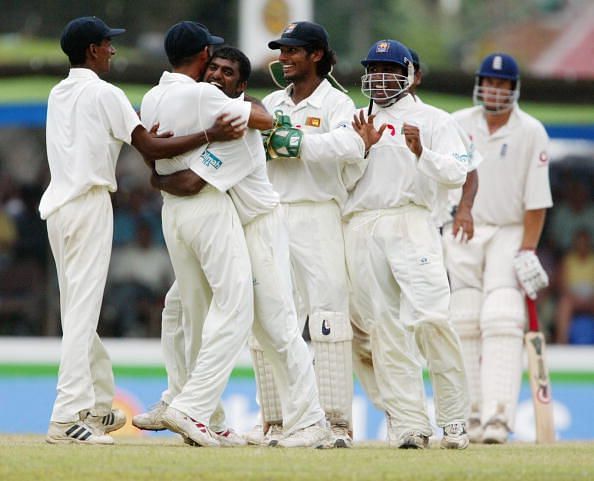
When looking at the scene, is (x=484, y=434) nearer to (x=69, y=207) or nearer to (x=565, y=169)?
(x=69, y=207)

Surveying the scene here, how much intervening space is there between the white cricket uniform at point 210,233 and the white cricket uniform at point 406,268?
95cm

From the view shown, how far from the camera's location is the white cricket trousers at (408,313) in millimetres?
8500

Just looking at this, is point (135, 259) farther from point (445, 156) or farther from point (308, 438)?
point (308, 438)

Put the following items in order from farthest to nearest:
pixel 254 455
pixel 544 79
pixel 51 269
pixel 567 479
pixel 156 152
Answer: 1. pixel 51 269
2. pixel 544 79
3. pixel 156 152
4. pixel 254 455
5. pixel 567 479

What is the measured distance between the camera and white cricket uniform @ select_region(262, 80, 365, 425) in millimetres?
8602

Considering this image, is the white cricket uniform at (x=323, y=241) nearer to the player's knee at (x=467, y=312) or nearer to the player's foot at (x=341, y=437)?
the player's foot at (x=341, y=437)

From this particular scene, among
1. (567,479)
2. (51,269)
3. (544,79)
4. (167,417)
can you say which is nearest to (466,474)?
(567,479)

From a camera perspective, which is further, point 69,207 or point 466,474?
point 69,207

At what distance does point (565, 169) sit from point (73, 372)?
324 inches

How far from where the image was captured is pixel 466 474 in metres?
6.83

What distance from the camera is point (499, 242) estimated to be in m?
10.5

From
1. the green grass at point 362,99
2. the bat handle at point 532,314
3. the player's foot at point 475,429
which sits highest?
the green grass at point 362,99

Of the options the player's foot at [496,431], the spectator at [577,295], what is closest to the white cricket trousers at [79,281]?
the player's foot at [496,431]

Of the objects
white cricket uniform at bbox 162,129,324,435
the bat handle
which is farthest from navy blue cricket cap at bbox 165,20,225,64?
the bat handle
